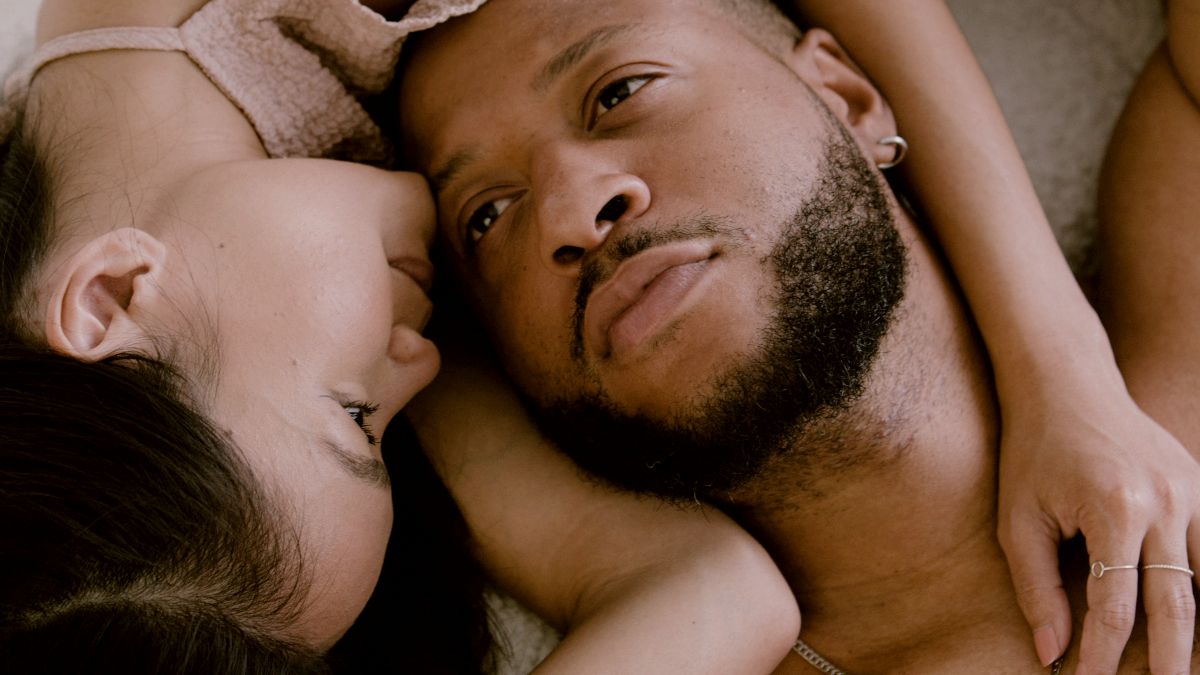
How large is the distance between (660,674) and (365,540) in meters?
0.35

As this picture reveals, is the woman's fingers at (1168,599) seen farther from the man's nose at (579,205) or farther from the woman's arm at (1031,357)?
the man's nose at (579,205)

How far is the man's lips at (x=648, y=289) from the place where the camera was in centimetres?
107

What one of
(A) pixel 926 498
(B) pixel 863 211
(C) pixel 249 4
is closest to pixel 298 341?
(C) pixel 249 4

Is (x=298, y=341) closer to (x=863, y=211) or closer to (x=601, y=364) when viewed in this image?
(x=601, y=364)

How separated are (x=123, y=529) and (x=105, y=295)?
0.23 meters

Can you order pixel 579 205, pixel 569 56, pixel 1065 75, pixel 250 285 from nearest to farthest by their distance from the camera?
1. pixel 250 285
2. pixel 579 205
3. pixel 569 56
4. pixel 1065 75

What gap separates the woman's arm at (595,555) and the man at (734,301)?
0.05 m

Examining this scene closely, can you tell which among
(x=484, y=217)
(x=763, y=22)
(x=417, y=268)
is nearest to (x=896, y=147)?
(x=763, y=22)

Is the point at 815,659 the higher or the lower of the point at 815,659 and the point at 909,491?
the lower

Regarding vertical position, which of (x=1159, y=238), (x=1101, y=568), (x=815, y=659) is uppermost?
(x=1159, y=238)

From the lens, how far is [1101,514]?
3.50ft

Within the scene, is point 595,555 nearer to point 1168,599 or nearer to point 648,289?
point 648,289

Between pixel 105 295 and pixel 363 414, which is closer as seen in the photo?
pixel 105 295

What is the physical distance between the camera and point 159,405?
0.88 meters
